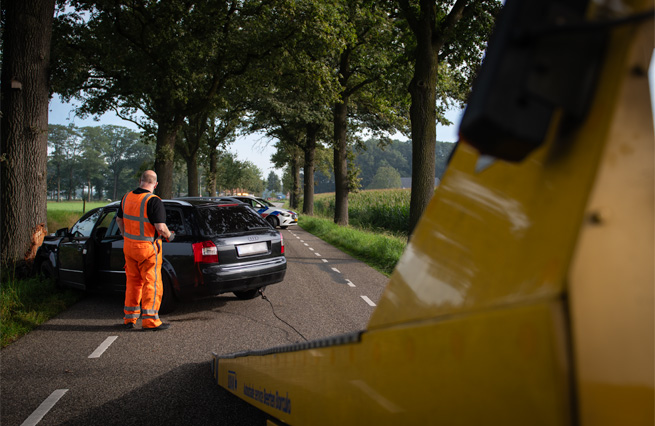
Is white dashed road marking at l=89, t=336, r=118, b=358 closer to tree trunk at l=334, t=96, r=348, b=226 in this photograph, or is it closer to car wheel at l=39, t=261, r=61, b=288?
car wheel at l=39, t=261, r=61, b=288

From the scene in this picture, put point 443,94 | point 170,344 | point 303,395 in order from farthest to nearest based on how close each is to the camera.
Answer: point 443,94, point 170,344, point 303,395

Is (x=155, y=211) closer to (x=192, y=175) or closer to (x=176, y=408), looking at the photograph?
(x=176, y=408)

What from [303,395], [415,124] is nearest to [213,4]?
[415,124]

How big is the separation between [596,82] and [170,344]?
195 inches

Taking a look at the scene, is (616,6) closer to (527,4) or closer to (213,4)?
(527,4)

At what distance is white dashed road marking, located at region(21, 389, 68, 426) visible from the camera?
3.14 m

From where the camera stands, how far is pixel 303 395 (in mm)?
1827

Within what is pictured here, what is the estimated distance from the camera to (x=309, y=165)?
3067 centimetres

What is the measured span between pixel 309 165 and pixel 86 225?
23.7 meters

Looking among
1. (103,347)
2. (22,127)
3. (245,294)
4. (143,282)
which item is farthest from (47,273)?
(103,347)

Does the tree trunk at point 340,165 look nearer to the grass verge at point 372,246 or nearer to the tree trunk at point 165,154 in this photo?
the grass verge at point 372,246

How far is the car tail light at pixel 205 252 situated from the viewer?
605cm

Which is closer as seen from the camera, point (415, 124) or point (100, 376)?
point (100, 376)

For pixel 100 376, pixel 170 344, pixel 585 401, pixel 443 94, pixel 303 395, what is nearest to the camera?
pixel 585 401
